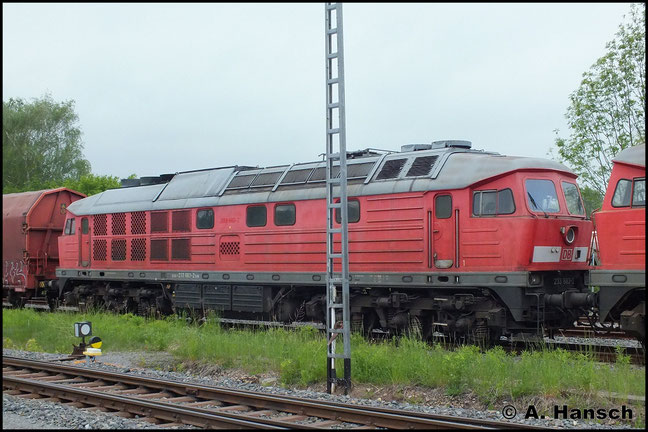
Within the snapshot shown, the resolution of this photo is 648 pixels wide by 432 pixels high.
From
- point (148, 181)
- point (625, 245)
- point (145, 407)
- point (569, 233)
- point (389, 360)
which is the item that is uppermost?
point (148, 181)

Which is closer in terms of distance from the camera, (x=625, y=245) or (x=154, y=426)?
(x=154, y=426)

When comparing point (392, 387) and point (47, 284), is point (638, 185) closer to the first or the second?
point (392, 387)

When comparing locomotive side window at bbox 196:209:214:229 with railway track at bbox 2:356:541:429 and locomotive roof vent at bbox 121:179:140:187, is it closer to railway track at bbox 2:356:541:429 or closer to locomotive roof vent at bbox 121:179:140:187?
locomotive roof vent at bbox 121:179:140:187

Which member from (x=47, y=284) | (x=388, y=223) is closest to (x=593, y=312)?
(x=388, y=223)

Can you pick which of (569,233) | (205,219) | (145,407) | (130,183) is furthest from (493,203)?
(130,183)

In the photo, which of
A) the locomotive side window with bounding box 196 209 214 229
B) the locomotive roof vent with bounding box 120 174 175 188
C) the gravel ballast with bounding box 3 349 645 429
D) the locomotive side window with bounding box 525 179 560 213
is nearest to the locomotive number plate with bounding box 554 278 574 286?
the locomotive side window with bounding box 525 179 560 213

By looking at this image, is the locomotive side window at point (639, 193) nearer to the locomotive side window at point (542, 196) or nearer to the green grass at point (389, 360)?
the locomotive side window at point (542, 196)

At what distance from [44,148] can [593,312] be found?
49745 mm

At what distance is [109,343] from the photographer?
1667 centimetres

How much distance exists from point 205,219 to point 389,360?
9058mm

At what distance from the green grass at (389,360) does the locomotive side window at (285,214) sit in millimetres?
2900

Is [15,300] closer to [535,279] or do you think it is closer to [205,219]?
[205,219]

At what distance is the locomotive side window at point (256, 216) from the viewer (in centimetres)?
1802

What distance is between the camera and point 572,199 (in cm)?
1521
